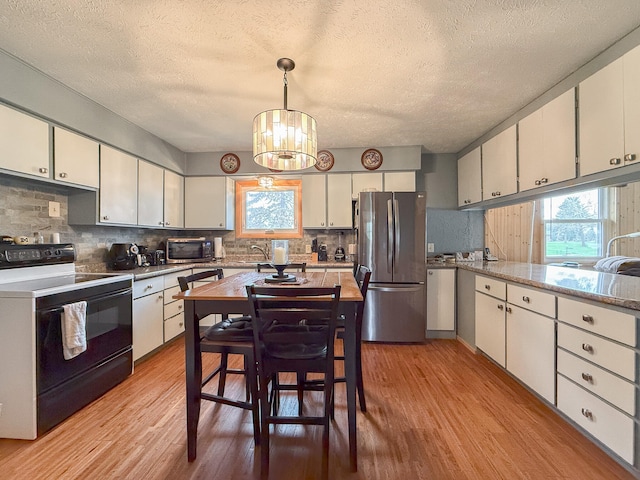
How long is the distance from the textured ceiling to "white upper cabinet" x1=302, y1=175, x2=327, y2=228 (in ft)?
3.64

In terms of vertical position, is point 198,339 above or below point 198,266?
below

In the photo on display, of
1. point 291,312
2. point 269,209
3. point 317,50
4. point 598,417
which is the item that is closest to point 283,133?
point 317,50

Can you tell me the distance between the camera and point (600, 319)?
59.2 inches

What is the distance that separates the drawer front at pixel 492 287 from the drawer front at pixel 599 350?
2.06 feet

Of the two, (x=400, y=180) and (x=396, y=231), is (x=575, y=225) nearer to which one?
(x=396, y=231)

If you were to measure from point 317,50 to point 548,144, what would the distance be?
193cm

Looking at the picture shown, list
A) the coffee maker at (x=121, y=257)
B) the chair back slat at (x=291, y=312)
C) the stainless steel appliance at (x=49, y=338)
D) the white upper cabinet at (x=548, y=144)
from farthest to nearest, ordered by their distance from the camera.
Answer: the coffee maker at (x=121, y=257) < the white upper cabinet at (x=548, y=144) < the stainless steel appliance at (x=49, y=338) < the chair back slat at (x=291, y=312)

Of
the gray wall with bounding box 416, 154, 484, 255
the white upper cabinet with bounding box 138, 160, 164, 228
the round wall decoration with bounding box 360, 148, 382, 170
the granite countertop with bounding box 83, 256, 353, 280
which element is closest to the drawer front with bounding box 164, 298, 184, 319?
the granite countertop with bounding box 83, 256, 353, 280

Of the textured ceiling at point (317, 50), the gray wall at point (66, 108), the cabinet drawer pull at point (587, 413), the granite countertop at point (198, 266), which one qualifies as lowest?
the cabinet drawer pull at point (587, 413)

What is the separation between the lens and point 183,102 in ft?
8.23

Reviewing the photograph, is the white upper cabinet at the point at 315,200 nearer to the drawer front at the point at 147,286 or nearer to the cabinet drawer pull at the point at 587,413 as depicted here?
the drawer front at the point at 147,286


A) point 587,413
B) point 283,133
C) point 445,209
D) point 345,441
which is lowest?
point 345,441

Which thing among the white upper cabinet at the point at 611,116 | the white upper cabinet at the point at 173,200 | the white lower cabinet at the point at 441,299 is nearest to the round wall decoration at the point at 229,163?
the white upper cabinet at the point at 173,200

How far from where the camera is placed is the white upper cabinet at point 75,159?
7.20 feet
